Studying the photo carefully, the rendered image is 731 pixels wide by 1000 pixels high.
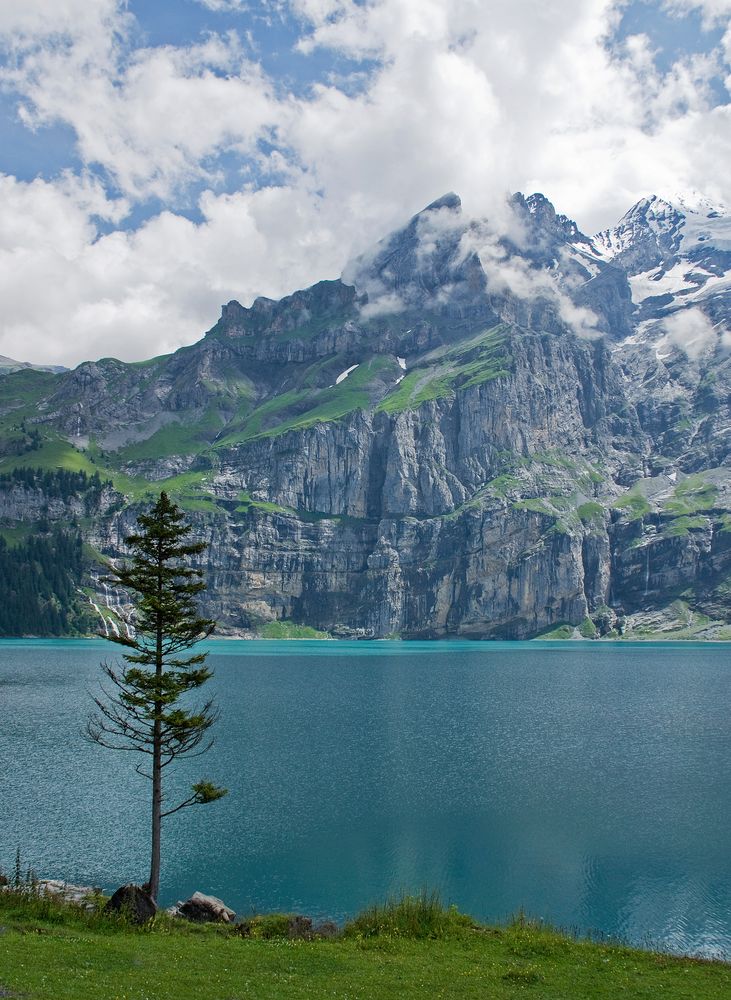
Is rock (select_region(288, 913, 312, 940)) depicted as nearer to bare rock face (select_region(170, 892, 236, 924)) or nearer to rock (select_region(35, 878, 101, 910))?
bare rock face (select_region(170, 892, 236, 924))

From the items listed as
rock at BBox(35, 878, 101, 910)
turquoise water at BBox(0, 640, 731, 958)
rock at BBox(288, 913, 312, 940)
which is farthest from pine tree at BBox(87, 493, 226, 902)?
turquoise water at BBox(0, 640, 731, 958)

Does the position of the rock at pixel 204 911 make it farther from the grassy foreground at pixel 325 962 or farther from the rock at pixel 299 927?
the rock at pixel 299 927

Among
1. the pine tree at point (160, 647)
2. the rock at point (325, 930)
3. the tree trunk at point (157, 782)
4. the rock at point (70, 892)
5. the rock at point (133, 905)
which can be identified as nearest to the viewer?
the rock at point (133, 905)

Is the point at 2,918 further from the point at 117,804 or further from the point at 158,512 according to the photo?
the point at 117,804

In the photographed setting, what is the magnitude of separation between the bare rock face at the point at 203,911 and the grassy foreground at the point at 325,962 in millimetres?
2493

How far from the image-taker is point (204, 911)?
3594 centimetres

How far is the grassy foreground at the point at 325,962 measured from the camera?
24000mm

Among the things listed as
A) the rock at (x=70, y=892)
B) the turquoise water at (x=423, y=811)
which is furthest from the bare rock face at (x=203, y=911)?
the turquoise water at (x=423, y=811)

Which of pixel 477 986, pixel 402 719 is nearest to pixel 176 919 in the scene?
pixel 477 986

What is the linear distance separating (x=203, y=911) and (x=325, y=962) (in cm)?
1064

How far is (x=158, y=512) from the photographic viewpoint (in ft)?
135

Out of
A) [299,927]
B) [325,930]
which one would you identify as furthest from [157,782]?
[325,930]

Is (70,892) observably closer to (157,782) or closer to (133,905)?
(157,782)

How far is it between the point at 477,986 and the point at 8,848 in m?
37.7
